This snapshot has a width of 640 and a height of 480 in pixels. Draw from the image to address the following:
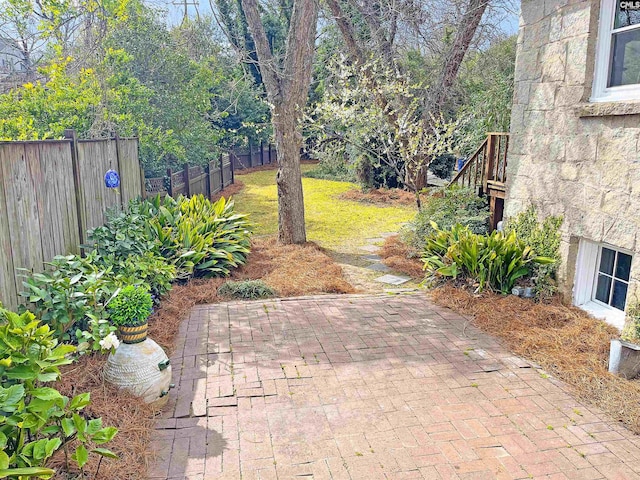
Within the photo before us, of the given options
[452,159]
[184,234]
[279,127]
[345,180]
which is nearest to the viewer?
[184,234]

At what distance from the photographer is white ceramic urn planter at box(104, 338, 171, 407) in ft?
11.4

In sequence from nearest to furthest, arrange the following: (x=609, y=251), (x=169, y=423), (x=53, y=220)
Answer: (x=169, y=423), (x=53, y=220), (x=609, y=251)

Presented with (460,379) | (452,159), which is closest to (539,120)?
(460,379)

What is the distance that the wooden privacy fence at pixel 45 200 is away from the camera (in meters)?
3.61

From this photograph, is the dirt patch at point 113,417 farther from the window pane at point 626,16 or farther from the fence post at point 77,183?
the window pane at point 626,16

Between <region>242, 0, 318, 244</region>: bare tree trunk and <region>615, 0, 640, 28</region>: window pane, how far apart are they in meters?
4.52

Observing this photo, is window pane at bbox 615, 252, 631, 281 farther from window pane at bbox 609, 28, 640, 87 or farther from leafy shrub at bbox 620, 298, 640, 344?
window pane at bbox 609, 28, 640, 87

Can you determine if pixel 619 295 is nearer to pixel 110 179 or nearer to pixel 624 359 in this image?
pixel 624 359

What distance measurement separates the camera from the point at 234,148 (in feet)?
73.4

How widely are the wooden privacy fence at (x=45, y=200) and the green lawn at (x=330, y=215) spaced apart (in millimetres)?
4680

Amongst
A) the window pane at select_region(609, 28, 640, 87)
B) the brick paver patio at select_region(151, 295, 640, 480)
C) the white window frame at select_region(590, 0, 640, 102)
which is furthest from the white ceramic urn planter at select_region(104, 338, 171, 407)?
the window pane at select_region(609, 28, 640, 87)

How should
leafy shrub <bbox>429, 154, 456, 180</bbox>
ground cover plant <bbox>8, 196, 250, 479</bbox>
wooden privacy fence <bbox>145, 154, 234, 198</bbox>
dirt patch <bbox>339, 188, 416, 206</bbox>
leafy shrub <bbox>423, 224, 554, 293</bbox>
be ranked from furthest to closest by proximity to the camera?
leafy shrub <bbox>429, 154, 456, 180</bbox>
dirt patch <bbox>339, 188, 416, 206</bbox>
wooden privacy fence <bbox>145, 154, 234, 198</bbox>
leafy shrub <bbox>423, 224, 554, 293</bbox>
ground cover plant <bbox>8, 196, 250, 479</bbox>

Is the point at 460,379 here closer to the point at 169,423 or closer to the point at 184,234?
the point at 169,423

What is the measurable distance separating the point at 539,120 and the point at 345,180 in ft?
46.0
